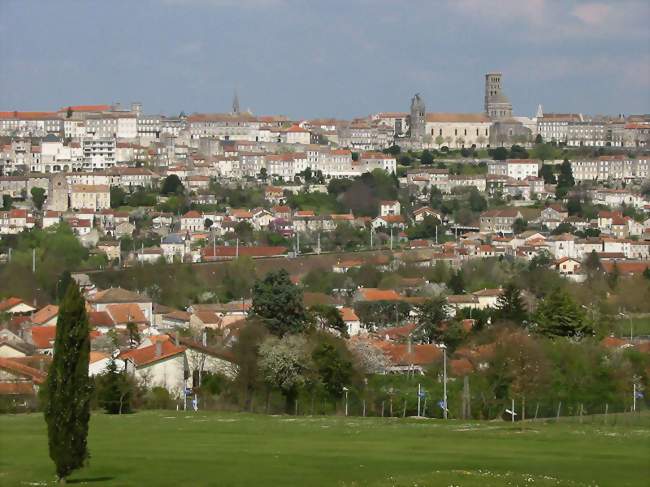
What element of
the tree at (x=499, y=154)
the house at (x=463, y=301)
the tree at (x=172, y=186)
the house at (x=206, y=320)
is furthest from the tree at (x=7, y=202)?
the house at (x=206, y=320)

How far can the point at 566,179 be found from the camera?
108812 millimetres

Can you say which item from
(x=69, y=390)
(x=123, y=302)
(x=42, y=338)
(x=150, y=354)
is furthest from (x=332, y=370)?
(x=123, y=302)

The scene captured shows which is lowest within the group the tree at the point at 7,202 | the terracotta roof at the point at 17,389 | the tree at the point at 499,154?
the terracotta roof at the point at 17,389

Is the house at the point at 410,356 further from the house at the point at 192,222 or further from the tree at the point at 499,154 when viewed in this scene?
the tree at the point at 499,154

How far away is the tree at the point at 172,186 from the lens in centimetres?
9788

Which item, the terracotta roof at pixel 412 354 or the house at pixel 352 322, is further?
the house at pixel 352 322

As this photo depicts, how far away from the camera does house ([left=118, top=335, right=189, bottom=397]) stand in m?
37.8

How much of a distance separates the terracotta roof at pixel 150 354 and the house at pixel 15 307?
694 inches

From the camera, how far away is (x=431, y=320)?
53000 millimetres

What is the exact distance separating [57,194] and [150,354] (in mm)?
57475

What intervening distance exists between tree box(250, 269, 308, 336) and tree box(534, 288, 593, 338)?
7.22 meters

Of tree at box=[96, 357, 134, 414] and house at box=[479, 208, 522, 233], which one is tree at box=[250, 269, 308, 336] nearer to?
tree at box=[96, 357, 134, 414]

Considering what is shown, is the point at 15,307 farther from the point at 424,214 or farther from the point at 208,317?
the point at 424,214

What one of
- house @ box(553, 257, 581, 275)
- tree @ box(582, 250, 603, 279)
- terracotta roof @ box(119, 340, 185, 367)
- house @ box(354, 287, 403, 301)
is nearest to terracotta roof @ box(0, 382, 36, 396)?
terracotta roof @ box(119, 340, 185, 367)
